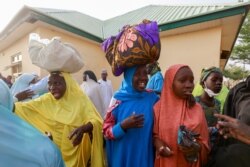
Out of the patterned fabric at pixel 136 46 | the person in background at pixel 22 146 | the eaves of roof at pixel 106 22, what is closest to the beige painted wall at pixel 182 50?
the eaves of roof at pixel 106 22

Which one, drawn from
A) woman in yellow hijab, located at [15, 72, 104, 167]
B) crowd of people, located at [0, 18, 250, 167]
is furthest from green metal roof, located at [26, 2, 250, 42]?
woman in yellow hijab, located at [15, 72, 104, 167]

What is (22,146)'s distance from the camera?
1339 mm

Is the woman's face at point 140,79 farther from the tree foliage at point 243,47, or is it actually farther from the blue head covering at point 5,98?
the tree foliage at point 243,47

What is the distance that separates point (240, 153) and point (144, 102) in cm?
93

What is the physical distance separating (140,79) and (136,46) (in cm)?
29

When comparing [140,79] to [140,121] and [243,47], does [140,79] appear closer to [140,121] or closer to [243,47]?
[140,121]

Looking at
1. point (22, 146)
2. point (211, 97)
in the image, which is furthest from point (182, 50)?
point (22, 146)

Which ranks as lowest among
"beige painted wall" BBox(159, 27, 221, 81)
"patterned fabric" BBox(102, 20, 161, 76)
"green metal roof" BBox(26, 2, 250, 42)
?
"patterned fabric" BBox(102, 20, 161, 76)

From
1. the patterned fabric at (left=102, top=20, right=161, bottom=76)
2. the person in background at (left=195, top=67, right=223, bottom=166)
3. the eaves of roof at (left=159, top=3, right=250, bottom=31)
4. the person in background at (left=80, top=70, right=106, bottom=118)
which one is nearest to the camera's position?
the patterned fabric at (left=102, top=20, right=161, bottom=76)

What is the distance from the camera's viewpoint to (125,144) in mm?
2707

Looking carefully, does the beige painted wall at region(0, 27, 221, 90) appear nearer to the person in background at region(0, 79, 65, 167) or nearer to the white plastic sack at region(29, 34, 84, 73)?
the white plastic sack at region(29, 34, 84, 73)

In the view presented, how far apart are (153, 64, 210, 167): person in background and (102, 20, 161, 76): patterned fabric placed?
0.79 ft

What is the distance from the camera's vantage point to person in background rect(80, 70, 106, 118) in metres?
7.32

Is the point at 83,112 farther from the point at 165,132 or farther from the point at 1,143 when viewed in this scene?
the point at 1,143
